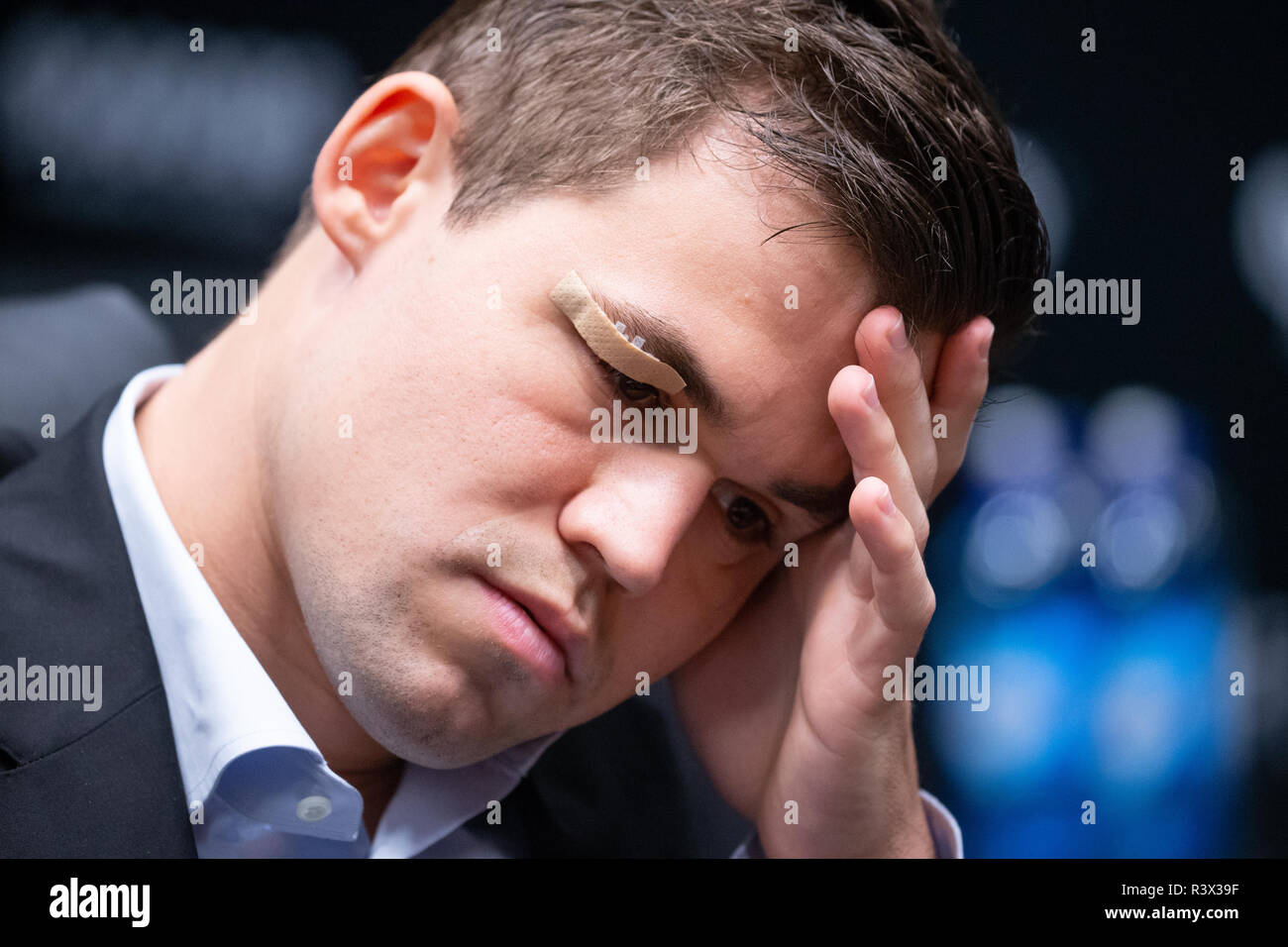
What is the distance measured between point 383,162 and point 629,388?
0.43m

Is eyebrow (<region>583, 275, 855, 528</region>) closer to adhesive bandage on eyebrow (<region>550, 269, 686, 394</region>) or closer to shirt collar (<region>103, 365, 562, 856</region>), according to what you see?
adhesive bandage on eyebrow (<region>550, 269, 686, 394</region>)

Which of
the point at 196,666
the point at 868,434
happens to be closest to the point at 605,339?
the point at 868,434

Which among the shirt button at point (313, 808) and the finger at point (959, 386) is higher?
the finger at point (959, 386)

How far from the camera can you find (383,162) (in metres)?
1.22

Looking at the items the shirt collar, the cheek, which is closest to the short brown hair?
the cheek

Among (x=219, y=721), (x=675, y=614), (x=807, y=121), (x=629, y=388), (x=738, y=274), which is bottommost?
(x=219, y=721)

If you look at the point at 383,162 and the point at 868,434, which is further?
the point at 383,162

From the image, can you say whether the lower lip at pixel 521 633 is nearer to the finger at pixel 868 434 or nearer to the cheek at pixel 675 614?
the cheek at pixel 675 614

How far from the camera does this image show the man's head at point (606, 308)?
1057 mm

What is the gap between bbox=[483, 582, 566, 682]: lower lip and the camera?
42.1 inches

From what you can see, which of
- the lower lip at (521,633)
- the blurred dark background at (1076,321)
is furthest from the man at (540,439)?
the blurred dark background at (1076,321)

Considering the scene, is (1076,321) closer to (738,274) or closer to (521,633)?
(738,274)

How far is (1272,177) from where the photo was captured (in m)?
1.47
